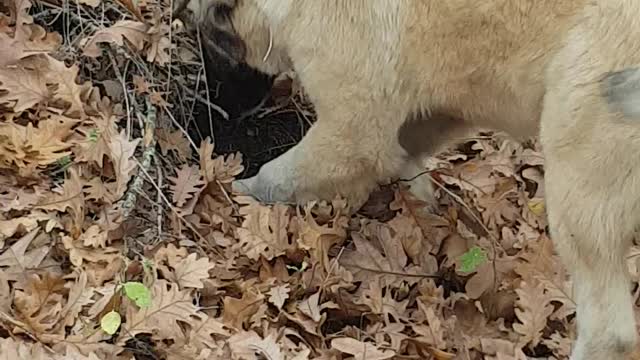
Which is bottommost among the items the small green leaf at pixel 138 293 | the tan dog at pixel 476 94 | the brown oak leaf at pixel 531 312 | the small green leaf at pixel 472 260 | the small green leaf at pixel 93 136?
the brown oak leaf at pixel 531 312

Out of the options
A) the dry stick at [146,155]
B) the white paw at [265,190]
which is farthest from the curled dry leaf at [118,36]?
the white paw at [265,190]

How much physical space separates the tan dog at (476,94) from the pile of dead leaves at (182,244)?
256mm

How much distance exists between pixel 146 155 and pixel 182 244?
20.7 inches

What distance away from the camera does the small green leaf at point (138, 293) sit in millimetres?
4352

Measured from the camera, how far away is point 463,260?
5250mm

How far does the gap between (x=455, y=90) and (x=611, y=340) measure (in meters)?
1.12

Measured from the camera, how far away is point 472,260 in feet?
17.1

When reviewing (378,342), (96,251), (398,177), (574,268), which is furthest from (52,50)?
(574,268)

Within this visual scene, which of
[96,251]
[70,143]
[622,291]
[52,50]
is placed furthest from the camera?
[52,50]

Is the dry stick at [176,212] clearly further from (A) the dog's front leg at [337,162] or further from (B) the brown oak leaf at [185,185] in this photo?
(A) the dog's front leg at [337,162]

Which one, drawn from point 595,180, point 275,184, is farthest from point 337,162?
point 595,180

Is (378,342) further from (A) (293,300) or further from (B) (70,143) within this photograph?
(B) (70,143)

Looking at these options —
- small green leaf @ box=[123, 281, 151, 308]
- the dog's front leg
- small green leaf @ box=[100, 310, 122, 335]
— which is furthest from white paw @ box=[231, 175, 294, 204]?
small green leaf @ box=[100, 310, 122, 335]

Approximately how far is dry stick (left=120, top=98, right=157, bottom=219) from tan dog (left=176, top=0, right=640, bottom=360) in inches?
16.4
